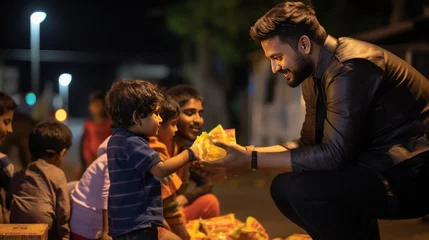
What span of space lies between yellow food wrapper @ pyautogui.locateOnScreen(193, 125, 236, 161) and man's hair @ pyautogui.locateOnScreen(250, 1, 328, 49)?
2.08 feet

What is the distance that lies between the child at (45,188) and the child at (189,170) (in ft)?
2.82

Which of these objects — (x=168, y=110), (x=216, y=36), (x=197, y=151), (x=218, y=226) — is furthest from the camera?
(x=216, y=36)

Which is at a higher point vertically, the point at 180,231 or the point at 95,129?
the point at 95,129

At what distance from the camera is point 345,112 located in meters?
3.45

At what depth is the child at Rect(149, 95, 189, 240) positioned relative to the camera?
A: 457 centimetres

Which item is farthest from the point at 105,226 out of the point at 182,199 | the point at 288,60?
the point at 288,60

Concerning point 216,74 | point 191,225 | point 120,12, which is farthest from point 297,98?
point 120,12

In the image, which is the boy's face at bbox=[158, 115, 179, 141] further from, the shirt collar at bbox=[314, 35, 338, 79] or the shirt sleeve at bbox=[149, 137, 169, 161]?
the shirt collar at bbox=[314, 35, 338, 79]

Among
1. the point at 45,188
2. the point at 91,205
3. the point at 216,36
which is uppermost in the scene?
the point at 216,36

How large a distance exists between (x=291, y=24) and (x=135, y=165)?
1.19 meters

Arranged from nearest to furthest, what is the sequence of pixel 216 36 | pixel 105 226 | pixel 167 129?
pixel 105 226, pixel 167 129, pixel 216 36

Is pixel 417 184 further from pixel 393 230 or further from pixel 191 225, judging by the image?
pixel 393 230

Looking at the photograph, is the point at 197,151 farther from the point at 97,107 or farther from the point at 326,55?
the point at 97,107

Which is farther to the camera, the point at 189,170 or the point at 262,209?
the point at 262,209
